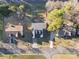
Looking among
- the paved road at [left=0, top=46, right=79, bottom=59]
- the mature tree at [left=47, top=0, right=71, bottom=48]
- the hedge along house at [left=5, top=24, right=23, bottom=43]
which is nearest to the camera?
the paved road at [left=0, top=46, right=79, bottom=59]

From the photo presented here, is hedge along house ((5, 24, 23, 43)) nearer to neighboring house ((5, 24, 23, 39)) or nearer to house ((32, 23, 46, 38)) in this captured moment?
neighboring house ((5, 24, 23, 39))

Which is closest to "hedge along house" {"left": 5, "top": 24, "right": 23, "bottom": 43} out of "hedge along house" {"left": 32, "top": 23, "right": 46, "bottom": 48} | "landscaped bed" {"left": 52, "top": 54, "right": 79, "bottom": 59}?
"hedge along house" {"left": 32, "top": 23, "right": 46, "bottom": 48}

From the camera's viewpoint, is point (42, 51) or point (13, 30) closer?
point (42, 51)

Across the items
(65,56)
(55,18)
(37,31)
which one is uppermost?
(55,18)

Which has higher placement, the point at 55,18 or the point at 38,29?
the point at 55,18

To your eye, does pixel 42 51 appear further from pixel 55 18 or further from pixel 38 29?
pixel 55 18

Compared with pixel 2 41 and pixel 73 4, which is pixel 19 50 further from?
pixel 73 4

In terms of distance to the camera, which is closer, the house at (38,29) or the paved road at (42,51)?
the paved road at (42,51)

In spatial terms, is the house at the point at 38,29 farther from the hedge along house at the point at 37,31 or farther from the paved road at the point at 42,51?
the paved road at the point at 42,51

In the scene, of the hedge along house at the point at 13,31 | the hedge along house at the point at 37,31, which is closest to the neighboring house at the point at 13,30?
the hedge along house at the point at 13,31

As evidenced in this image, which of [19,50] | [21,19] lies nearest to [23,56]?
[19,50]

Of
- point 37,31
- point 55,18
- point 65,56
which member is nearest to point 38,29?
point 37,31
